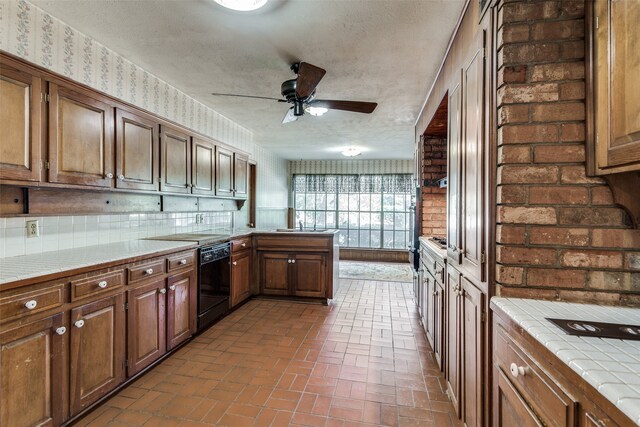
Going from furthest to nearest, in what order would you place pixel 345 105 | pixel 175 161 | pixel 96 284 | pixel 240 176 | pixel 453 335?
pixel 240 176, pixel 175 161, pixel 345 105, pixel 453 335, pixel 96 284

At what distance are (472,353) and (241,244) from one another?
284cm

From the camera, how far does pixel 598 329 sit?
918mm

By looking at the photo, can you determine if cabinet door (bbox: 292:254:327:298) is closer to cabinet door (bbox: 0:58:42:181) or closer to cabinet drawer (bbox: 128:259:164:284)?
cabinet drawer (bbox: 128:259:164:284)

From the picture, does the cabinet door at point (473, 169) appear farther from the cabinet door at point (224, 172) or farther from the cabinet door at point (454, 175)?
the cabinet door at point (224, 172)

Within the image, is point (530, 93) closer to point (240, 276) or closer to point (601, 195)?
point (601, 195)

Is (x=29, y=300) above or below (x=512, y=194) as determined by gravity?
below

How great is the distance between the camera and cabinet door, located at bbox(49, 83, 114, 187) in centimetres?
188

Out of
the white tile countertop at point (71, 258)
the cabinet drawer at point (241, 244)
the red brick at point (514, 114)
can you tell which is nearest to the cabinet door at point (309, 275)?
A: the cabinet drawer at point (241, 244)

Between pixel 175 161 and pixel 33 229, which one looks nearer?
pixel 33 229

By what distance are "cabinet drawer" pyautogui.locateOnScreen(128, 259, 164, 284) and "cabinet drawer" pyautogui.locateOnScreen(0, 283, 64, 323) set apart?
472mm

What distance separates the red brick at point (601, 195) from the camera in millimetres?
1143

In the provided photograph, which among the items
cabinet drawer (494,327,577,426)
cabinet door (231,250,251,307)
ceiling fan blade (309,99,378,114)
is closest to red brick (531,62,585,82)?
cabinet drawer (494,327,577,426)

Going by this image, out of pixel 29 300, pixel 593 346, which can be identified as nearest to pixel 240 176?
pixel 29 300

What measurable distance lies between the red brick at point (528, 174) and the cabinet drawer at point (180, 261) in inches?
93.1
